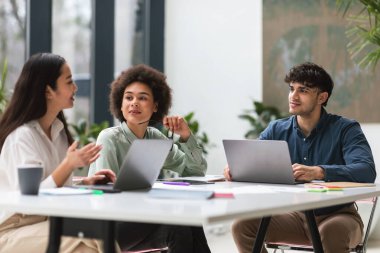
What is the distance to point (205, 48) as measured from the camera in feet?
21.4

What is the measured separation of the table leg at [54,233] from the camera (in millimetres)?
2049

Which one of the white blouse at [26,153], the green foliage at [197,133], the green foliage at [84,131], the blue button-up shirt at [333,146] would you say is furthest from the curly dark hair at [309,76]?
the green foliage at [197,133]

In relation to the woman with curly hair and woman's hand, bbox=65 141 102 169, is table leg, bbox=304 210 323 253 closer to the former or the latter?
the woman with curly hair

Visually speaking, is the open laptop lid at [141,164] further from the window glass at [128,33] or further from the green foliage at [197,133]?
the window glass at [128,33]

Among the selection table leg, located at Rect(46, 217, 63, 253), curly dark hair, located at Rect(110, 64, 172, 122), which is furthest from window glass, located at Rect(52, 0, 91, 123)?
table leg, located at Rect(46, 217, 63, 253)

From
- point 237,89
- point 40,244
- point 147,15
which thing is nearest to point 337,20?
point 237,89

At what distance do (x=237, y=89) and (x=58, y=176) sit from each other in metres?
4.04

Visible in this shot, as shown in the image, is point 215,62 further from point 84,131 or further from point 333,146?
point 333,146

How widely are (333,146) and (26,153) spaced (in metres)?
1.54

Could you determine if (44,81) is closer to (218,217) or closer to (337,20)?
(218,217)

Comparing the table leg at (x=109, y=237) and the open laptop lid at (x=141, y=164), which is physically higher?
the open laptop lid at (x=141, y=164)

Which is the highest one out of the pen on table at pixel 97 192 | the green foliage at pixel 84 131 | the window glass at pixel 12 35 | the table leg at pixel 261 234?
the window glass at pixel 12 35

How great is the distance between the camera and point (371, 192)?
108 inches

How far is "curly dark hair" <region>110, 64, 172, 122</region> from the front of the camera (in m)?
3.47
